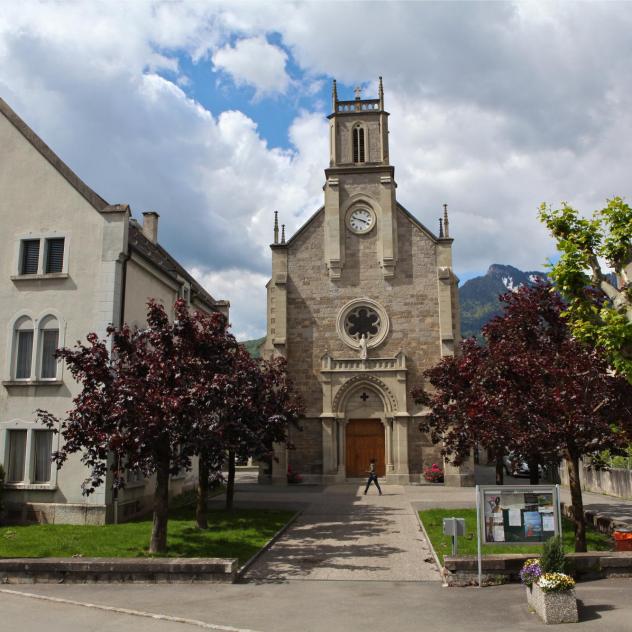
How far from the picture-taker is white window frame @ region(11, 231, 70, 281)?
20734 mm

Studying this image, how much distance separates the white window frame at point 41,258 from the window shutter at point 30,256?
0.12m

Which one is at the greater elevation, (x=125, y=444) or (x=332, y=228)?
(x=332, y=228)

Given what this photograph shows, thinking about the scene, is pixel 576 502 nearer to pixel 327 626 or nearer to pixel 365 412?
pixel 327 626

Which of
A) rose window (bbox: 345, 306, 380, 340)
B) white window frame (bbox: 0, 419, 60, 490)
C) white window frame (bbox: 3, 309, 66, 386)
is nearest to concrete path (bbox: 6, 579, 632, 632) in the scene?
white window frame (bbox: 0, 419, 60, 490)

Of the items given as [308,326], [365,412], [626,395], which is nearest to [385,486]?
[365,412]

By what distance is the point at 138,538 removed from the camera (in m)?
16.2

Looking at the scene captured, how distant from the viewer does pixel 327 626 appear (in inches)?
373

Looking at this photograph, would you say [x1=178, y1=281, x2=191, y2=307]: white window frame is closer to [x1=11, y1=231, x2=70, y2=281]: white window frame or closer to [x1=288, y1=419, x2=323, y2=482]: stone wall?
[x1=11, y1=231, x2=70, y2=281]: white window frame

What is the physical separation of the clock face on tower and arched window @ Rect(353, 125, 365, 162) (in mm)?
3392

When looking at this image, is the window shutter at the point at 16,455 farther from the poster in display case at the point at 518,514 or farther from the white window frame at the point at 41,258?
the poster in display case at the point at 518,514

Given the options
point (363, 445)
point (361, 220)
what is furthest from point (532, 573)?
point (361, 220)

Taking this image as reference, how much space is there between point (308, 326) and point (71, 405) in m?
17.8

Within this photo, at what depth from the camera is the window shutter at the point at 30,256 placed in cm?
2120

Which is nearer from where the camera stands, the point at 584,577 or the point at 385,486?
the point at 584,577
